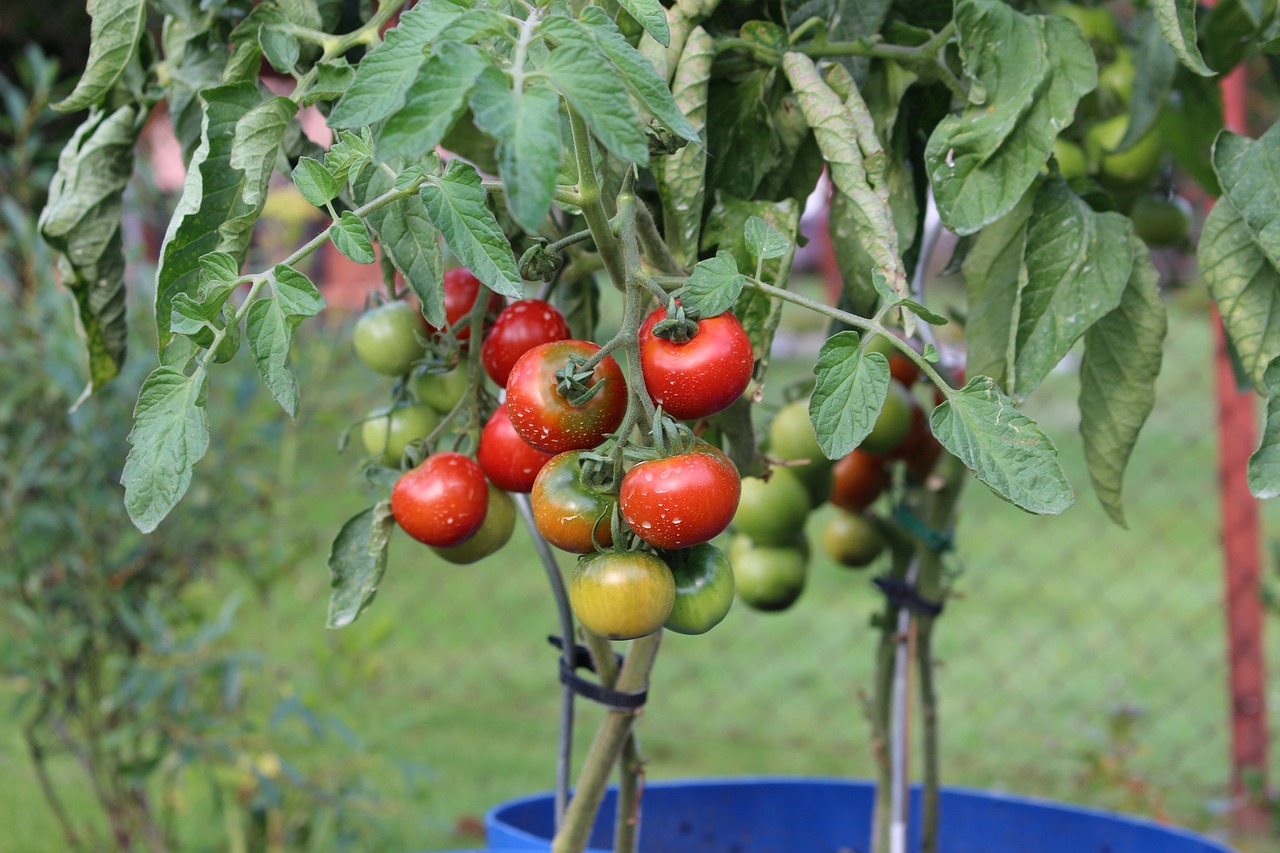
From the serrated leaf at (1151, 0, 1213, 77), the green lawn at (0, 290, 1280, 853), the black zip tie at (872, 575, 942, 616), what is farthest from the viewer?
the green lawn at (0, 290, 1280, 853)

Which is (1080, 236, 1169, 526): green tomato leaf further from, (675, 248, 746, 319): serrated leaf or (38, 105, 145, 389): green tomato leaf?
(38, 105, 145, 389): green tomato leaf

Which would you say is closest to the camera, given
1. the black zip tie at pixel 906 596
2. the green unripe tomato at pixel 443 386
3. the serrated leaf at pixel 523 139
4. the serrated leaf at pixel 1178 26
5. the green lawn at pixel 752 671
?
the serrated leaf at pixel 523 139

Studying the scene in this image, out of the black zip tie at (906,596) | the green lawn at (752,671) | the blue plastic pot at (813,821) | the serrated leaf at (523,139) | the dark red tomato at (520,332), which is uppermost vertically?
the serrated leaf at (523,139)

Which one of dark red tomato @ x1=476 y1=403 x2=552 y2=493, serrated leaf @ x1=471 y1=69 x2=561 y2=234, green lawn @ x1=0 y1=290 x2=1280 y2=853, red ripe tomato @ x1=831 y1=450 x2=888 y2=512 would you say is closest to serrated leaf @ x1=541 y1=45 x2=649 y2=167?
serrated leaf @ x1=471 y1=69 x2=561 y2=234

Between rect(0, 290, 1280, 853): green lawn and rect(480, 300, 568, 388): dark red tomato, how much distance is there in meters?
1.02

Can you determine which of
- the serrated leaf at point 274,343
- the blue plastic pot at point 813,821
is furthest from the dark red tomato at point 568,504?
the blue plastic pot at point 813,821

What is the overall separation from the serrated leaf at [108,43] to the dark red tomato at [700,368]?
0.35 metres

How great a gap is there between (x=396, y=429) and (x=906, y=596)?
44 centimetres

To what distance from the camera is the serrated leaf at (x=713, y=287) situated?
0.47 metres

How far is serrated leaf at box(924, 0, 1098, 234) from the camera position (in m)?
0.57

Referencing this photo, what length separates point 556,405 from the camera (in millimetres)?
497

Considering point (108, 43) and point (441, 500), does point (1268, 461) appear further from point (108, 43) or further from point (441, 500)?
point (108, 43)

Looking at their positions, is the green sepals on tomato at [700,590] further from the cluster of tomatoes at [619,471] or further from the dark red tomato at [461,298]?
the dark red tomato at [461,298]

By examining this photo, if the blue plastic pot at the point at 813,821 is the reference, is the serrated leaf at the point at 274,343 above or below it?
above
